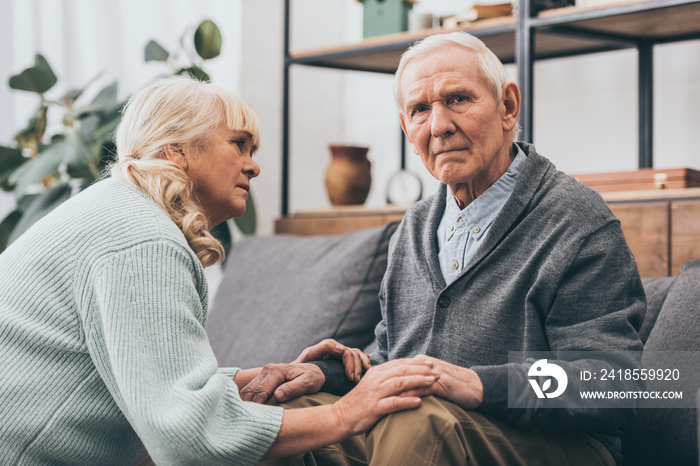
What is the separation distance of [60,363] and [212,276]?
2.39 metres

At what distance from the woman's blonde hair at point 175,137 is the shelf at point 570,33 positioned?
3.87 ft

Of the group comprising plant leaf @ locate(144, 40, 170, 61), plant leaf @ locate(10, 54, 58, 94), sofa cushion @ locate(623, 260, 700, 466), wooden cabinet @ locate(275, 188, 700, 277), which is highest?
plant leaf @ locate(144, 40, 170, 61)

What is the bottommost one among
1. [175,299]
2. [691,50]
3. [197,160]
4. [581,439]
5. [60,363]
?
[581,439]

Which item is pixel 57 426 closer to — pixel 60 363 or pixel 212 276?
pixel 60 363

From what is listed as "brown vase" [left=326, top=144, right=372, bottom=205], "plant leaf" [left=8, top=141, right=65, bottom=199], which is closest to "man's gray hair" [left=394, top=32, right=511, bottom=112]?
"brown vase" [left=326, top=144, right=372, bottom=205]

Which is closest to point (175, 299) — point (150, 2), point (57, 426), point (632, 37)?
point (57, 426)

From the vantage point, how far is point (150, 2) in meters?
3.64

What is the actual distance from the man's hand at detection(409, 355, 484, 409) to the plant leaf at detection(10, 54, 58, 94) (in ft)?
7.17

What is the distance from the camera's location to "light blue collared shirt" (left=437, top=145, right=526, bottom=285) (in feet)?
5.23

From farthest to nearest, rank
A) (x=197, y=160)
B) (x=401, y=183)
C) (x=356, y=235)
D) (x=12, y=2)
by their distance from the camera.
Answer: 1. (x=12, y=2)
2. (x=401, y=183)
3. (x=356, y=235)
4. (x=197, y=160)

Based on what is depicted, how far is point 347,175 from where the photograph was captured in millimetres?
2902

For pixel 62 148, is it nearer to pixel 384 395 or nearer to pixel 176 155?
pixel 176 155

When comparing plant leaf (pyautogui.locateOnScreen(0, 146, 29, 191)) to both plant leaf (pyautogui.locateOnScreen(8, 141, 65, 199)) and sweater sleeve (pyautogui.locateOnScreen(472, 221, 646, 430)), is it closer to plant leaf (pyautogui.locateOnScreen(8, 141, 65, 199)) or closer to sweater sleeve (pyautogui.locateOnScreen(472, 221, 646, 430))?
plant leaf (pyautogui.locateOnScreen(8, 141, 65, 199))

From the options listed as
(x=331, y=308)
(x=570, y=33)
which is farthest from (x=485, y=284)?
(x=570, y=33)
